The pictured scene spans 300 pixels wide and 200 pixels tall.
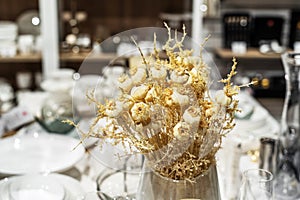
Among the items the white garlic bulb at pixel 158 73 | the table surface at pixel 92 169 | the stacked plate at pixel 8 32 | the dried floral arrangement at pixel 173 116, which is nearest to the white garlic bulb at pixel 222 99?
the dried floral arrangement at pixel 173 116

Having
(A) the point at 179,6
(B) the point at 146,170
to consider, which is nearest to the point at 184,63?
(B) the point at 146,170

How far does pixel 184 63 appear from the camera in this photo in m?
0.89

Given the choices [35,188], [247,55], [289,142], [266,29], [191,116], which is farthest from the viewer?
[266,29]

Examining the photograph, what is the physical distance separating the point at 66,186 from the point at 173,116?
1.43ft

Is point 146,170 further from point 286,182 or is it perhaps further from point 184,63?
point 286,182

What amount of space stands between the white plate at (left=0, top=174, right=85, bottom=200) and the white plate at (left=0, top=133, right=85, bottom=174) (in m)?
0.07

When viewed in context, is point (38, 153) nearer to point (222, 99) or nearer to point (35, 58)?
point (222, 99)

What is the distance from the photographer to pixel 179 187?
848 mm

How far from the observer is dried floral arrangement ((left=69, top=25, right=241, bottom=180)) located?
2.73ft

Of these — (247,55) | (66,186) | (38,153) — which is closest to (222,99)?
(66,186)

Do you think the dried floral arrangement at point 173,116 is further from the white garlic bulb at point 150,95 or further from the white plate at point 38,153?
the white plate at point 38,153

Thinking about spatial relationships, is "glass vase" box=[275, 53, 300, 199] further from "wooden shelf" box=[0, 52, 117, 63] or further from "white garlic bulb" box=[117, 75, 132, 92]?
"wooden shelf" box=[0, 52, 117, 63]

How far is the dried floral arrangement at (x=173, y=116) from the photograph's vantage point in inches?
32.8

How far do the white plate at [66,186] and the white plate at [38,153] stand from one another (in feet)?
0.24
